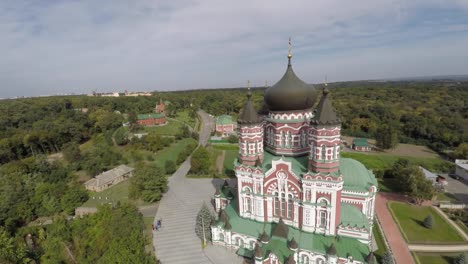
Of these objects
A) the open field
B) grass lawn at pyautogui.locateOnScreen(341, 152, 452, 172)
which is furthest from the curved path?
the open field

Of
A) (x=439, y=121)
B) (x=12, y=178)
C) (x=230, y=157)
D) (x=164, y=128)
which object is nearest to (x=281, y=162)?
(x=230, y=157)

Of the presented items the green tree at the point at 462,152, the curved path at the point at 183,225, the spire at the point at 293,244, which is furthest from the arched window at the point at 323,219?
the green tree at the point at 462,152

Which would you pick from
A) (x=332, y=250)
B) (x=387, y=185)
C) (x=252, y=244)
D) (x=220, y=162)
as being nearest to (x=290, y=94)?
(x=332, y=250)

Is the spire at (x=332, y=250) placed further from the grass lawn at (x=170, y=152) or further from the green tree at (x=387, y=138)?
the green tree at (x=387, y=138)

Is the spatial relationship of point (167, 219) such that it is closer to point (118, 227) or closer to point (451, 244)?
point (118, 227)

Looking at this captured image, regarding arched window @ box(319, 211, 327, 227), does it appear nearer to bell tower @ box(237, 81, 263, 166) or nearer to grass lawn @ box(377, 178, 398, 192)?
bell tower @ box(237, 81, 263, 166)

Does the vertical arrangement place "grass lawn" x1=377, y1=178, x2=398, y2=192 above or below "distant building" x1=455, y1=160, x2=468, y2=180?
below
